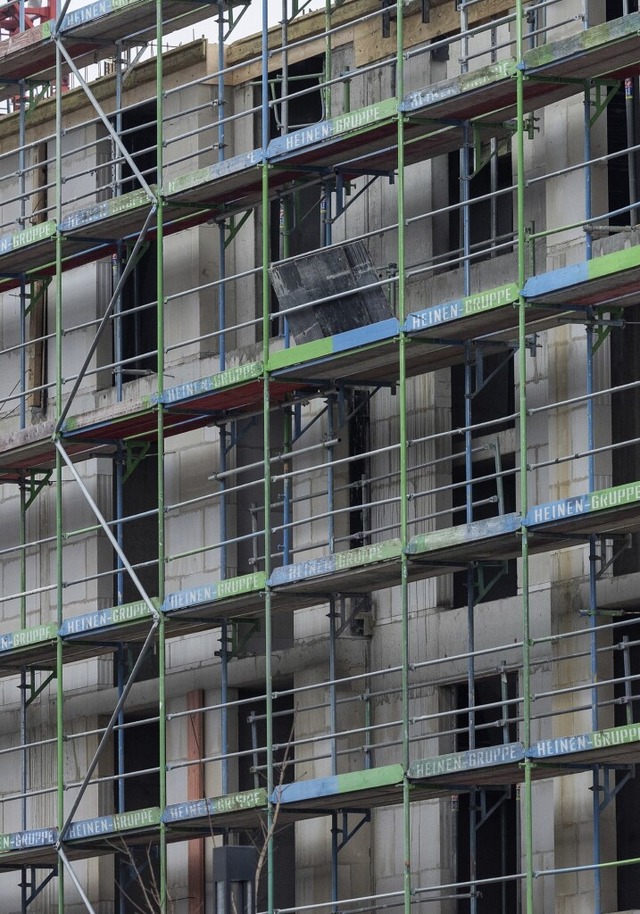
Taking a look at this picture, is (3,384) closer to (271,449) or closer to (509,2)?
(271,449)

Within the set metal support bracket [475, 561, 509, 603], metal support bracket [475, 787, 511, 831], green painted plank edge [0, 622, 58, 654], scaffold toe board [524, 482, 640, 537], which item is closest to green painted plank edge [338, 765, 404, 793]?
metal support bracket [475, 787, 511, 831]

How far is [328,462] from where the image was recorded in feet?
117

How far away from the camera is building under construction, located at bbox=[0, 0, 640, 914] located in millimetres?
32281

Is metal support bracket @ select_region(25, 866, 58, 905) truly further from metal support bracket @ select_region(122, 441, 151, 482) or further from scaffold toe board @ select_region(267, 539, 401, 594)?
scaffold toe board @ select_region(267, 539, 401, 594)

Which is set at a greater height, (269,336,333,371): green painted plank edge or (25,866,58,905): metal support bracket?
(269,336,333,371): green painted plank edge

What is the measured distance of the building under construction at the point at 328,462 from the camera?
3228 centimetres

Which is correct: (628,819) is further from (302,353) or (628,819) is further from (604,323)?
(302,353)

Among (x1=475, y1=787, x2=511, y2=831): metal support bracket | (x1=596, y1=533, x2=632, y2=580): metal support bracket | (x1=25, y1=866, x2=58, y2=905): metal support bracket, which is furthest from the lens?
(x1=25, y1=866, x2=58, y2=905): metal support bracket

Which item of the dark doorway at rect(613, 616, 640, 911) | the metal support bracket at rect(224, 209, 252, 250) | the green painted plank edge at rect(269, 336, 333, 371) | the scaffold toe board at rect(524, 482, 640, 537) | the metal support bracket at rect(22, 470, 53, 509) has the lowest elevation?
the dark doorway at rect(613, 616, 640, 911)

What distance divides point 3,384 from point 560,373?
39.6 feet

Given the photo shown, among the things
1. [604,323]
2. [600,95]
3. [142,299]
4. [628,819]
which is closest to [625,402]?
[604,323]

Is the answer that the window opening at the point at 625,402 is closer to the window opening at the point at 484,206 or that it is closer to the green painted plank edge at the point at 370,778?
the window opening at the point at 484,206

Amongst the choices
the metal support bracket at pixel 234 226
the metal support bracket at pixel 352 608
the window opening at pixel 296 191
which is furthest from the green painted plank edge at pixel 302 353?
the metal support bracket at pixel 352 608

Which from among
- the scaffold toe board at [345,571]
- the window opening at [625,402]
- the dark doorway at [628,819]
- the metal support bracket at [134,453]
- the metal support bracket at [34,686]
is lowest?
the dark doorway at [628,819]
